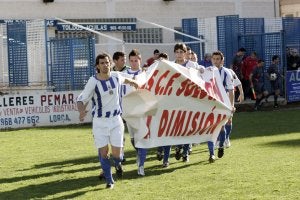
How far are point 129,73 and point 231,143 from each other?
4561 mm

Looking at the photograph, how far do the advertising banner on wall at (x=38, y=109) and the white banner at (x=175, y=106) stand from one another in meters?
10.5

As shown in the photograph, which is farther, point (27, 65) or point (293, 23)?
point (293, 23)

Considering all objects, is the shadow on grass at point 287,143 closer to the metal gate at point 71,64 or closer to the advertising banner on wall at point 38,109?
the advertising banner on wall at point 38,109

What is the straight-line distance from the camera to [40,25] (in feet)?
84.5

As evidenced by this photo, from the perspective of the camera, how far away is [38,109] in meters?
23.7

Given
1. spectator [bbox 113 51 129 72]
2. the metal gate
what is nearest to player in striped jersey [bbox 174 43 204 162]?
spectator [bbox 113 51 129 72]

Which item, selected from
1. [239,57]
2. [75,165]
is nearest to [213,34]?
[239,57]

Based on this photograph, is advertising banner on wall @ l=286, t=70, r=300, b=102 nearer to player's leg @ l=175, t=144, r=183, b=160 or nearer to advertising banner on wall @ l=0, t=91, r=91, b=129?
advertising banner on wall @ l=0, t=91, r=91, b=129

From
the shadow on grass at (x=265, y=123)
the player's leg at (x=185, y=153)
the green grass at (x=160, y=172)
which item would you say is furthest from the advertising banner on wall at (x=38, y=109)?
the player's leg at (x=185, y=153)

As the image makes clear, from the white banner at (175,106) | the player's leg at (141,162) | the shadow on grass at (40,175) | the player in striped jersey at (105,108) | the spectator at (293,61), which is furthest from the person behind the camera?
the spectator at (293,61)

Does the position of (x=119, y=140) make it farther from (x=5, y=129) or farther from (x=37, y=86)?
(x=37, y=86)

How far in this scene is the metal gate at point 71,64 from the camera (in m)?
25.0

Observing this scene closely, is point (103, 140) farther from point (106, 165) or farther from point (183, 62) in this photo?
point (183, 62)

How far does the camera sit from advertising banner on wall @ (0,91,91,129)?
23.4m
